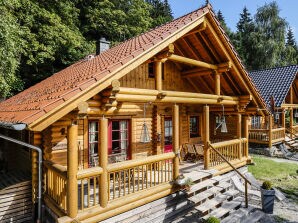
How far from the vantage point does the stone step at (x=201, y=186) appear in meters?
7.30

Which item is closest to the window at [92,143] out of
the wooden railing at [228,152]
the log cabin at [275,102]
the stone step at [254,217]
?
the wooden railing at [228,152]

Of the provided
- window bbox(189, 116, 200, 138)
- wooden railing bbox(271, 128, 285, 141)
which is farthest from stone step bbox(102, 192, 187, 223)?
wooden railing bbox(271, 128, 285, 141)

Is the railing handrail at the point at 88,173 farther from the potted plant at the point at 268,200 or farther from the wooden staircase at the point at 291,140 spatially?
the wooden staircase at the point at 291,140

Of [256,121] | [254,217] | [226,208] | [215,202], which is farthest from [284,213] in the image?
[256,121]

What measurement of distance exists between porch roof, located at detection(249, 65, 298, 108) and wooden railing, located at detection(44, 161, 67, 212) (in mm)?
16659

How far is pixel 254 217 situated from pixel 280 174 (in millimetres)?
5723

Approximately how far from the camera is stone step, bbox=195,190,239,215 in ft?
23.0

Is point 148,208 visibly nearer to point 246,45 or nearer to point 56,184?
point 56,184

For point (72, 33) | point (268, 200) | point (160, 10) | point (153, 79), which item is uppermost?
point (160, 10)

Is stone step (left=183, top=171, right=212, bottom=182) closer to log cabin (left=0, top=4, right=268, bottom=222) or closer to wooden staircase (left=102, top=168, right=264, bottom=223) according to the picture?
wooden staircase (left=102, top=168, right=264, bottom=223)

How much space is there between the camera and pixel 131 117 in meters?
9.52

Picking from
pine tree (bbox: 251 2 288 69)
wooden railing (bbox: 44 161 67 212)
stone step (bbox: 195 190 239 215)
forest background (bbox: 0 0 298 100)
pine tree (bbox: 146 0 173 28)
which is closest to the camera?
wooden railing (bbox: 44 161 67 212)

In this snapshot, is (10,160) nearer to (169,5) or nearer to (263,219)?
(263,219)

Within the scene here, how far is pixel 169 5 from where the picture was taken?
1795 inches
